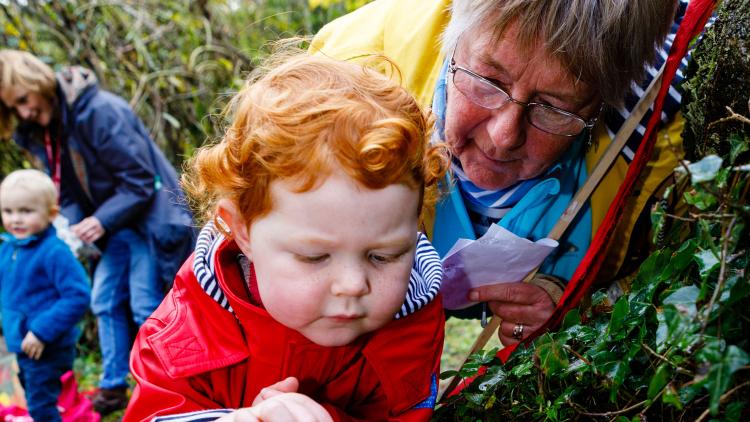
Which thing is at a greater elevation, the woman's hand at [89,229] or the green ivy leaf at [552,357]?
the green ivy leaf at [552,357]

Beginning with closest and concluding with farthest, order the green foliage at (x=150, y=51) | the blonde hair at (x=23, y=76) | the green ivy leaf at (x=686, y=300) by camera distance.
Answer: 1. the green ivy leaf at (x=686, y=300)
2. the blonde hair at (x=23, y=76)
3. the green foliage at (x=150, y=51)

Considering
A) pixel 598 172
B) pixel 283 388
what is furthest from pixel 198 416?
pixel 598 172

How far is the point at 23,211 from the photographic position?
3816mm

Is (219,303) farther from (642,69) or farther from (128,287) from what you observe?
(128,287)

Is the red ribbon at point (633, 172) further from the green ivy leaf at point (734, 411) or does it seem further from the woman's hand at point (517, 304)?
the green ivy leaf at point (734, 411)

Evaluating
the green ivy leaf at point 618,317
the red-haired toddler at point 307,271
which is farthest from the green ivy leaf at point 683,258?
the red-haired toddler at point 307,271

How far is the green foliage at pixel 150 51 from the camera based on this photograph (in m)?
5.46

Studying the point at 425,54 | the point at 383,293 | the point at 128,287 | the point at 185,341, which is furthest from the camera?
the point at 128,287

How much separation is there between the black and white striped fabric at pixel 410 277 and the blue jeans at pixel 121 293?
2.92m

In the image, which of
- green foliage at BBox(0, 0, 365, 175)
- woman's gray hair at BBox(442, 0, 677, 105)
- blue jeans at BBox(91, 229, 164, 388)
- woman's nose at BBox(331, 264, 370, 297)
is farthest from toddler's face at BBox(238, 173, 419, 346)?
green foliage at BBox(0, 0, 365, 175)

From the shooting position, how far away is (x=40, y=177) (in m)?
3.95

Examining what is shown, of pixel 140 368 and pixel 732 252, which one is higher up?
pixel 732 252

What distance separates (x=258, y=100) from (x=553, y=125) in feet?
3.08

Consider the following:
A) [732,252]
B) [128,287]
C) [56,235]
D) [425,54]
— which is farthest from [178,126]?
[732,252]
